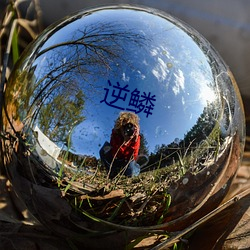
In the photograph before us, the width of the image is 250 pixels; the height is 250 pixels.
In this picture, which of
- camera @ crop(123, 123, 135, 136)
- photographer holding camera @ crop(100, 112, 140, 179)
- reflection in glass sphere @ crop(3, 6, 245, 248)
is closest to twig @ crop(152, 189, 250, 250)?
reflection in glass sphere @ crop(3, 6, 245, 248)

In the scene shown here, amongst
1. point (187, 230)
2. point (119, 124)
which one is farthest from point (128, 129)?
point (187, 230)

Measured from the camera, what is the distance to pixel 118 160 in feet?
5.97

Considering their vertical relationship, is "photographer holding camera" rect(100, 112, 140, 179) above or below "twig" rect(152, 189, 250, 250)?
above

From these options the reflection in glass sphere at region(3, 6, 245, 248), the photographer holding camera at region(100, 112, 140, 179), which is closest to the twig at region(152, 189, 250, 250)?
the reflection in glass sphere at region(3, 6, 245, 248)

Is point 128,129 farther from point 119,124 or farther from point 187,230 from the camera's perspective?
point 187,230

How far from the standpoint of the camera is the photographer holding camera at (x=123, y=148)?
180cm

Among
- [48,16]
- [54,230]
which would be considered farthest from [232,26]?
[54,230]

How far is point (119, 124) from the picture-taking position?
5.90ft

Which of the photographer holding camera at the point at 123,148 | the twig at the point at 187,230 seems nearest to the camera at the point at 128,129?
the photographer holding camera at the point at 123,148

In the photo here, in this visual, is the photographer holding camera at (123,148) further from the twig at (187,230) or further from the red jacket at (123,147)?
the twig at (187,230)

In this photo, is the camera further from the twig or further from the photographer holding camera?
the twig

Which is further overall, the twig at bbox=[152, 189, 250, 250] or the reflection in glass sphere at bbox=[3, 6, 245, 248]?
the twig at bbox=[152, 189, 250, 250]

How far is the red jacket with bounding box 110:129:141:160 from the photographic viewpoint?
1800 mm

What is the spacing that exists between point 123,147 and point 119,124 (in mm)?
63
